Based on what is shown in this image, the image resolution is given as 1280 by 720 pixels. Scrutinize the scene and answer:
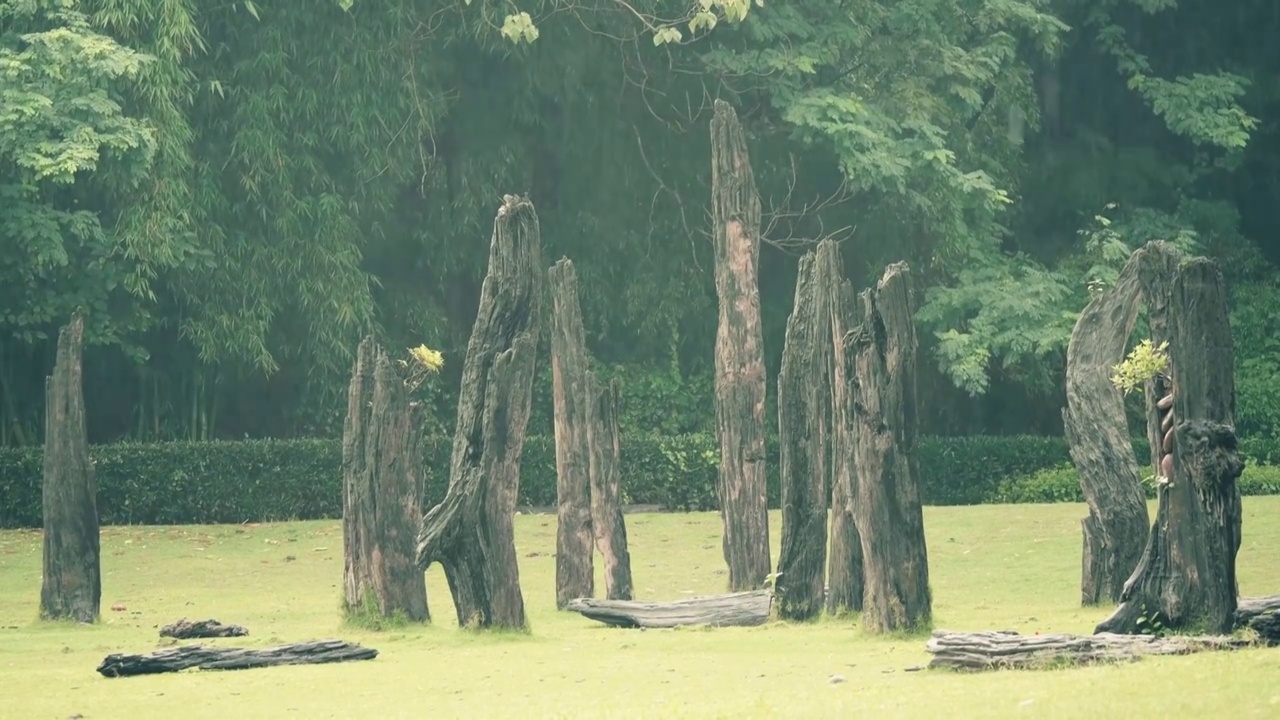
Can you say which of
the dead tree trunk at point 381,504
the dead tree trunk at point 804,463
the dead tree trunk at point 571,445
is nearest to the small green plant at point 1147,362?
the dead tree trunk at point 804,463

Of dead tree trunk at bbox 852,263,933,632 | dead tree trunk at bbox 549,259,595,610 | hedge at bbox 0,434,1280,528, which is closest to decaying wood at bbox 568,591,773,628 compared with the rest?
dead tree trunk at bbox 549,259,595,610

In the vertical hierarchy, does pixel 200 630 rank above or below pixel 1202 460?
below

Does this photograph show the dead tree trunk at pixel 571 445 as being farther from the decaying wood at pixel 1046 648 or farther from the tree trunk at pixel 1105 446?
the decaying wood at pixel 1046 648

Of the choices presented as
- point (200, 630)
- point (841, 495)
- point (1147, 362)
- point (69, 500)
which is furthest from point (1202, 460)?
point (69, 500)

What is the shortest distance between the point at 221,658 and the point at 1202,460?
22.5 feet

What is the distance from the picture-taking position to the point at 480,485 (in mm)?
15008

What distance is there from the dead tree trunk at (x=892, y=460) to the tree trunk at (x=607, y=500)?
483 cm

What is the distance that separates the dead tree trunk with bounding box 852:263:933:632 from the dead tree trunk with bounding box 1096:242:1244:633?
2460mm

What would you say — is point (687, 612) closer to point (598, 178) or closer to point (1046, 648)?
point (1046, 648)

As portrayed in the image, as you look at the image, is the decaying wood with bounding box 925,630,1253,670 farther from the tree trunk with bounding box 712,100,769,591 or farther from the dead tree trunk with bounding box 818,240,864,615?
the tree trunk with bounding box 712,100,769,591

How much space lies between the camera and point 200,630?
15.8m

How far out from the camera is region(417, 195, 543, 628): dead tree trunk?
49.2 feet

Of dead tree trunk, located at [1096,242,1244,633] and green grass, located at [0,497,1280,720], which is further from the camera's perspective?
dead tree trunk, located at [1096,242,1244,633]

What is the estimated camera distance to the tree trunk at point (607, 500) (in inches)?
727
